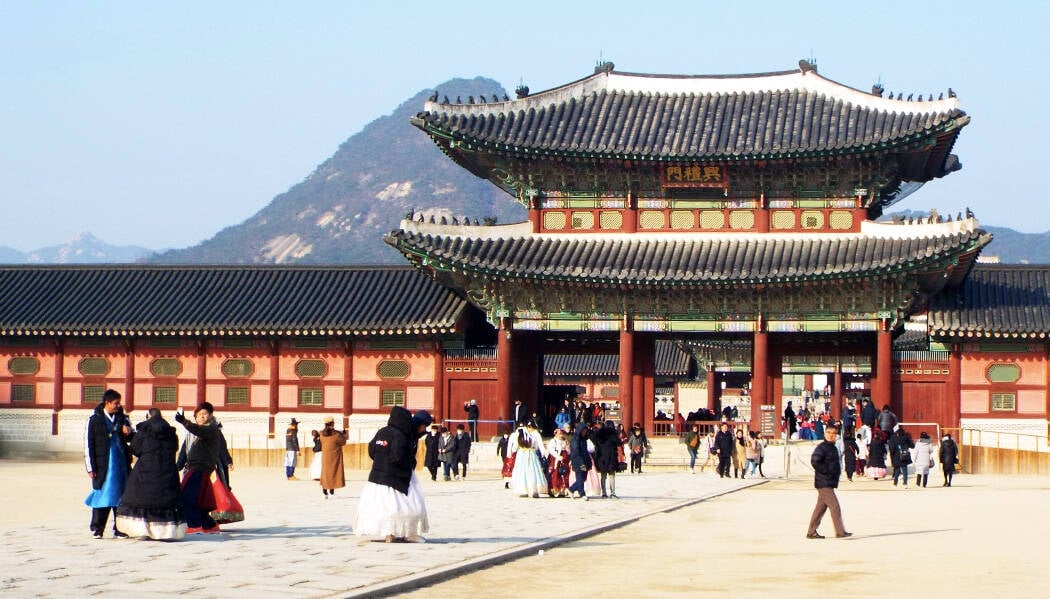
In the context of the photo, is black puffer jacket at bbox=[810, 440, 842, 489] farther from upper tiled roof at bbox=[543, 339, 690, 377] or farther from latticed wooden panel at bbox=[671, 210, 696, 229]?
upper tiled roof at bbox=[543, 339, 690, 377]

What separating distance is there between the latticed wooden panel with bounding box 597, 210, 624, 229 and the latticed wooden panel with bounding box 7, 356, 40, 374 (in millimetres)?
18786

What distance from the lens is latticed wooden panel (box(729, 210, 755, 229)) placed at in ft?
149

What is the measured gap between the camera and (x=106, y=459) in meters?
20.6

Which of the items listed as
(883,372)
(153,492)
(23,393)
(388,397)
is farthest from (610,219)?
(153,492)

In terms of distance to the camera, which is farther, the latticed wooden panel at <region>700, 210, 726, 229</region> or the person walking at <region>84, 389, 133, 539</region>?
the latticed wooden panel at <region>700, 210, 726, 229</region>

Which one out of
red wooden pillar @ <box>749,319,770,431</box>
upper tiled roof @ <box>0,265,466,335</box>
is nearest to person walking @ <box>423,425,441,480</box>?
upper tiled roof @ <box>0,265,466,335</box>

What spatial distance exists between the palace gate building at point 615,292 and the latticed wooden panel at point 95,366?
0.07m

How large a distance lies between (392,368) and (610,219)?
8.06m

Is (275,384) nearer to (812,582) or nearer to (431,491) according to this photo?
(431,491)

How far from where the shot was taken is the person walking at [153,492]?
19.8 meters

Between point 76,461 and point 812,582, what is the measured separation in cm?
3514

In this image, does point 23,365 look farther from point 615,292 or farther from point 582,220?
point 615,292

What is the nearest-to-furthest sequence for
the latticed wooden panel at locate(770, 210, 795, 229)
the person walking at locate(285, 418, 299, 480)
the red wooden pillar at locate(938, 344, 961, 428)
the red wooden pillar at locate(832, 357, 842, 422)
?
the person walking at locate(285, 418, 299, 480), the red wooden pillar at locate(938, 344, 961, 428), the latticed wooden panel at locate(770, 210, 795, 229), the red wooden pillar at locate(832, 357, 842, 422)

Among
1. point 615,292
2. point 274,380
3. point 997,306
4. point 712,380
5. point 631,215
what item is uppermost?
point 631,215
